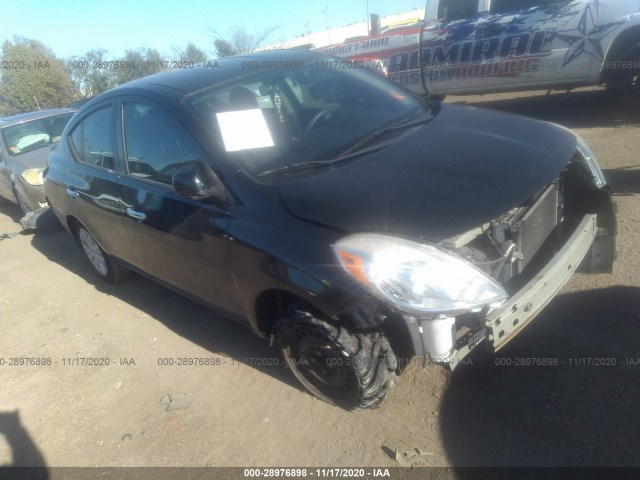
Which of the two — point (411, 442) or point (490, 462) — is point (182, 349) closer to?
point (411, 442)

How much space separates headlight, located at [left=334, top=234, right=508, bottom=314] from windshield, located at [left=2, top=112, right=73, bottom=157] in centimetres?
676

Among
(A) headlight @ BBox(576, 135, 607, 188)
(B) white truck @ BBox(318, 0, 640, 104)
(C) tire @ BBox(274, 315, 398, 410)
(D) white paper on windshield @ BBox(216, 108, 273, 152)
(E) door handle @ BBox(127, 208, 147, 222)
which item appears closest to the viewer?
(C) tire @ BBox(274, 315, 398, 410)

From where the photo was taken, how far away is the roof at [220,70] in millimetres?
2973

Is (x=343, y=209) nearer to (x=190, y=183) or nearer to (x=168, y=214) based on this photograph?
(x=190, y=183)

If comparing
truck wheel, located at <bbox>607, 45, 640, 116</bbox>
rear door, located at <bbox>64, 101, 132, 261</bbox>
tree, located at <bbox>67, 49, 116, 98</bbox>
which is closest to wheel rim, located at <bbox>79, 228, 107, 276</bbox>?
rear door, located at <bbox>64, 101, 132, 261</bbox>

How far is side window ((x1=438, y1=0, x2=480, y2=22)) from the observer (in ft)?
24.2

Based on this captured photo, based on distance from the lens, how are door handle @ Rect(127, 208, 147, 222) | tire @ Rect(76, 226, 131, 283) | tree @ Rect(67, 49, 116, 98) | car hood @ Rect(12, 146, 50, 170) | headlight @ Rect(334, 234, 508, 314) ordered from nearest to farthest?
headlight @ Rect(334, 234, 508, 314)
door handle @ Rect(127, 208, 147, 222)
tire @ Rect(76, 226, 131, 283)
car hood @ Rect(12, 146, 50, 170)
tree @ Rect(67, 49, 116, 98)

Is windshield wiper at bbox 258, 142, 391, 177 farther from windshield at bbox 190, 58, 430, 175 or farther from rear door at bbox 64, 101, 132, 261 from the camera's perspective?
rear door at bbox 64, 101, 132, 261

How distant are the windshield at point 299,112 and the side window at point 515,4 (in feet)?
15.4

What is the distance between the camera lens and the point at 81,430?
111 inches

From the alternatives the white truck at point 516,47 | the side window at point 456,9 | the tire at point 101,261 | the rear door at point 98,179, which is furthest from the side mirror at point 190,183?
the side window at point 456,9

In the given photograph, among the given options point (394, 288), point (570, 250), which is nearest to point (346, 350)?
point (394, 288)

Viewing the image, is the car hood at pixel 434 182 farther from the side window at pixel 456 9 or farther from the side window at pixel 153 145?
the side window at pixel 456 9

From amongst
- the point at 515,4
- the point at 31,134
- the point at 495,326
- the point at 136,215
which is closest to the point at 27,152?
the point at 31,134
